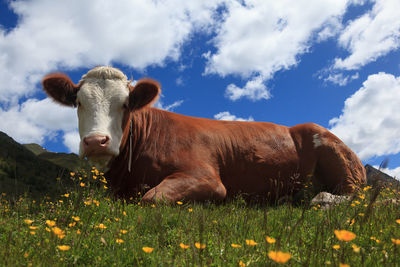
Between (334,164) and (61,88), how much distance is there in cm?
629

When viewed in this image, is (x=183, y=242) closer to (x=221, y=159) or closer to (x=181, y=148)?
(x=181, y=148)

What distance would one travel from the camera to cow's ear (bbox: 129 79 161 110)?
6.09 meters

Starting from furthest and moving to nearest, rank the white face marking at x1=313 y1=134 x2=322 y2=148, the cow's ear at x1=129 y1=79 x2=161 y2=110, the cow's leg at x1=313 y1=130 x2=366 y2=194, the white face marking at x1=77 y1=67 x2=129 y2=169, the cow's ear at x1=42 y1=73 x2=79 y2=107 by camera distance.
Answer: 1. the white face marking at x1=313 y1=134 x2=322 y2=148
2. the cow's leg at x1=313 y1=130 x2=366 y2=194
3. the cow's ear at x1=42 y1=73 x2=79 y2=107
4. the cow's ear at x1=129 y1=79 x2=161 y2=110
5. the white face marking at x1=77 y1=67 x2=129 y2=169

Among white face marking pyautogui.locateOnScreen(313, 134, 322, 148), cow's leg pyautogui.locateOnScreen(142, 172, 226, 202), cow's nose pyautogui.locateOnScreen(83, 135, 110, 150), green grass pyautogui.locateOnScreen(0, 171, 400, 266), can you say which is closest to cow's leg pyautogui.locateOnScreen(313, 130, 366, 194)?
white face marking pyautogui.locateOnScreen(313, 134, 322, 148)

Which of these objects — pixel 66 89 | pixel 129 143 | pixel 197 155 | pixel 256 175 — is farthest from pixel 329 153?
pixel 66 89

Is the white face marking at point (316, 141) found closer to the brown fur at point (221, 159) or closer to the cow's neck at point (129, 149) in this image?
the brown fur at point (221, 159)

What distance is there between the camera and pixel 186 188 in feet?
18.5

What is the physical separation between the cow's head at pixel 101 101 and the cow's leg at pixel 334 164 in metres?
4.30

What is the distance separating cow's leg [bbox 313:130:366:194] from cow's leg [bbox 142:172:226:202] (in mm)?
3125

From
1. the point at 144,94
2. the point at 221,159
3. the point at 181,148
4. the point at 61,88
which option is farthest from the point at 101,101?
the point at 221,159

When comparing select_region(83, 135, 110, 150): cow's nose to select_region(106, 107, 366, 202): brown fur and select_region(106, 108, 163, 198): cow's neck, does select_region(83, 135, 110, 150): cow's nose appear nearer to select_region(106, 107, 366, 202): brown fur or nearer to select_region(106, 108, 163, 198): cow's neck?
select_region(106, 107, 366, 202): brown fur

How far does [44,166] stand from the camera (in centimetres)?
5550

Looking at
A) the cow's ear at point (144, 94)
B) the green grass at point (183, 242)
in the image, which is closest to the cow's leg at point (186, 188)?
the green grass at point (183, 242)

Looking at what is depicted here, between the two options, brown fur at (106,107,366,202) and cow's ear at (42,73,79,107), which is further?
cow's ear at (42,73,79,107)
